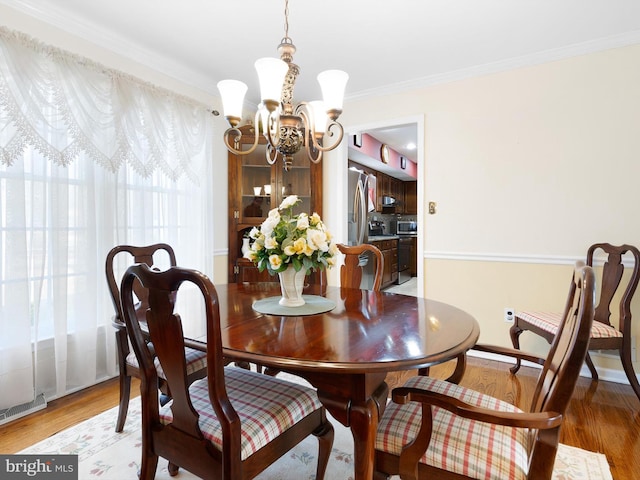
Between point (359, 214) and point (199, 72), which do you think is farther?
point (359, 214)

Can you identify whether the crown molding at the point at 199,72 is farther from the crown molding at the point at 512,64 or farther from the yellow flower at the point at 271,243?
the yellow flower at the point at 271,243

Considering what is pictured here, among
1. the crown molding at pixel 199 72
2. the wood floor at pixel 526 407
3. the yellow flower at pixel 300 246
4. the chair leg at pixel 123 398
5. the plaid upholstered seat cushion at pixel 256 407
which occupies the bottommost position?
the wood floor at pixel 526 407

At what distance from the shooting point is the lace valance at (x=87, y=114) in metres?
1.96

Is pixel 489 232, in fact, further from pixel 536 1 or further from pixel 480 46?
pixel 536 1

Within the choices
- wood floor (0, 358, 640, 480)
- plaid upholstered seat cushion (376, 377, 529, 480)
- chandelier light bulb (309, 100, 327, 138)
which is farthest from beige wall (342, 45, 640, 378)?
Result: plaid upholstered seat cushion (376, 377, 529, 480)

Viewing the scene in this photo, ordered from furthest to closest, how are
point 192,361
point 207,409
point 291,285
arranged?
point 192,361 → point 291,285 → point 207,409

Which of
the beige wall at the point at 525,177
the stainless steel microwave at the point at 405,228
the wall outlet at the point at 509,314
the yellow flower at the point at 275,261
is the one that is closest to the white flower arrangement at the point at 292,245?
the yellow flower at the point at 275,261

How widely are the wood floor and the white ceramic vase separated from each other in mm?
1276

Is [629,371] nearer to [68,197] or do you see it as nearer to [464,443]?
[464,443]

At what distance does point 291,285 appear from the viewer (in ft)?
5.31

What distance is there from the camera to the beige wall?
8.36 feet

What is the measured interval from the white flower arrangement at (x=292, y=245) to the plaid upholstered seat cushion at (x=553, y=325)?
162 cm

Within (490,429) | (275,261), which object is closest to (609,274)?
(490,429)

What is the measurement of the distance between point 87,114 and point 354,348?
2.30 metres
